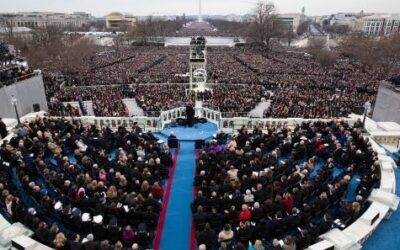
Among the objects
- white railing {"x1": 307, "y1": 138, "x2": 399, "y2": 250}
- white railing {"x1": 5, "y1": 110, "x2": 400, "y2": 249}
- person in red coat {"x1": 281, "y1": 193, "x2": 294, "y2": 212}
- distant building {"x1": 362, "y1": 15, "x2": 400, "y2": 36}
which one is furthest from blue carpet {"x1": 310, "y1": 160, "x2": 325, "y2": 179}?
distant building {"x1": 362, "y1": 15, "x2": 400, "y2": 36}

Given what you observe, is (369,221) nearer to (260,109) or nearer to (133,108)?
(260,109)

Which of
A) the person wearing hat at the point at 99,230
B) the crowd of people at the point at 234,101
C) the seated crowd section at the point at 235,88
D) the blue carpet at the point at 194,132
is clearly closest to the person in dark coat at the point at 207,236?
the person wearing hat at the point at 99,230

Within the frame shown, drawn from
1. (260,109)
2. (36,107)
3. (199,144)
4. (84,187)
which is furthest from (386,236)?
(36,107)

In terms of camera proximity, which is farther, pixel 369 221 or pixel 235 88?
pixel 235 88

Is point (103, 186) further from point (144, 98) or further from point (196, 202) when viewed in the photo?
point (144, 98)

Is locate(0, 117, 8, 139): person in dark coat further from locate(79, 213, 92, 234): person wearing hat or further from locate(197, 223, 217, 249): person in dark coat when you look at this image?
locate(197, 223, 217, 249): person in dark coat
